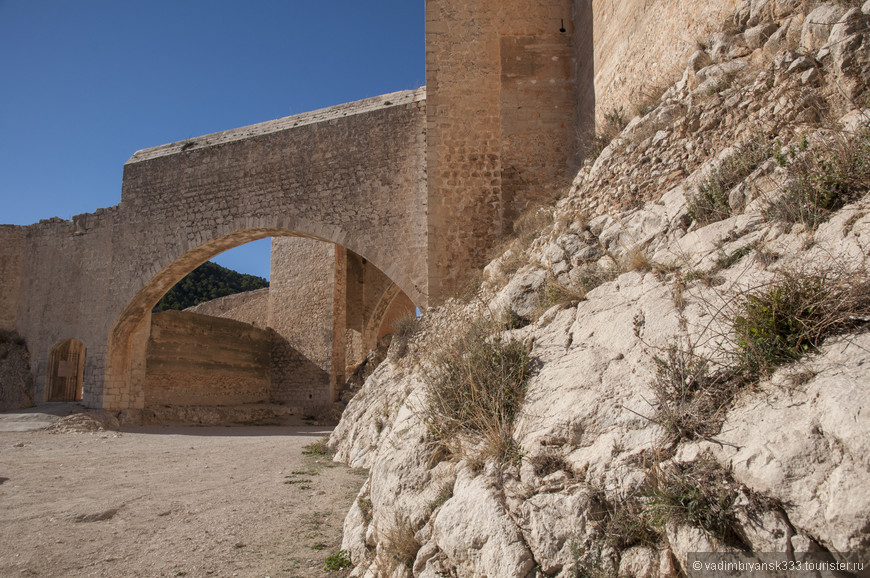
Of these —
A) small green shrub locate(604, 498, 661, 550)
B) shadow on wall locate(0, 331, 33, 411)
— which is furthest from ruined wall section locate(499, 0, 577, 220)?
shadow on wall locate(0, 331, 33, 411)

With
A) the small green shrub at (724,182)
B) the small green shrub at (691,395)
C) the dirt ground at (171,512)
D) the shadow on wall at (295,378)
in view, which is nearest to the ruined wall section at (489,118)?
the dirt ground at (171,512)

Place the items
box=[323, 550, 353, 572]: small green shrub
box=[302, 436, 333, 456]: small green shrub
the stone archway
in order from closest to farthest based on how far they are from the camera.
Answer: box=[323, 550, 353, 572]: small green shrub
box=[302, 436, 333, 456]: small green shrub
the stone archway

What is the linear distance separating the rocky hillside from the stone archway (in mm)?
12840

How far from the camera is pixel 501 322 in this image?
4402 millimetres

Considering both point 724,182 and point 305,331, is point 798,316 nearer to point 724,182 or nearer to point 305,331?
point 724,182

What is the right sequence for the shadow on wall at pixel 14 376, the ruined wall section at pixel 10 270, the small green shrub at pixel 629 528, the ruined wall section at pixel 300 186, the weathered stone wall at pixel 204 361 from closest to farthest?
the small green shrub at pixel 629 528 → the ruined wall section at pixel 300 186 → the shadow on wall at pixel 14 376 → the weathered stone wall at pixel 204 361 → the ruined wall section at pixel 10 270

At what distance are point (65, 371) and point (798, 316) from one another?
16.1 metres

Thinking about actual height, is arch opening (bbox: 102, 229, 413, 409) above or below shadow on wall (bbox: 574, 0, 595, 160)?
below

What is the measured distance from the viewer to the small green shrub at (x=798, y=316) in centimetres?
220

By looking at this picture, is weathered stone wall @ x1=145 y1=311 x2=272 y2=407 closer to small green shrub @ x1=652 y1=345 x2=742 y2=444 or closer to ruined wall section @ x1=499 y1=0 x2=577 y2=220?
ruined wall section @ x1=499 y1=0 x2=577 y2=220

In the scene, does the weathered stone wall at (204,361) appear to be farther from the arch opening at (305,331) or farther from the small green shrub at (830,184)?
the small green shrub at (830,184)

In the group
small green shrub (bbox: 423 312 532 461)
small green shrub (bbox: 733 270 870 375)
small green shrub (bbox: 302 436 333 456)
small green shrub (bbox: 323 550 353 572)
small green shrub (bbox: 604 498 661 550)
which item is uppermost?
small green shrub (bbox: 733 270 870 375)

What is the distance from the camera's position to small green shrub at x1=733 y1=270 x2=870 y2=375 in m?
2.20

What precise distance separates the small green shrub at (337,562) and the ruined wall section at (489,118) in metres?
5.88
